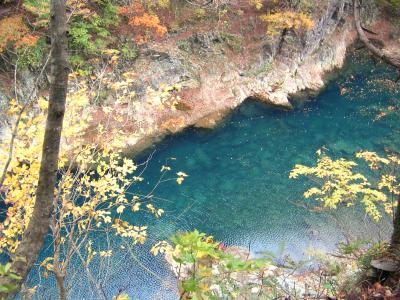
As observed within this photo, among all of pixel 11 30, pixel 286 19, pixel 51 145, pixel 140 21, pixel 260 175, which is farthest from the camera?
pixel 286 19

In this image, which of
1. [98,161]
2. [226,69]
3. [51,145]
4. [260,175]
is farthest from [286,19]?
[51,145]

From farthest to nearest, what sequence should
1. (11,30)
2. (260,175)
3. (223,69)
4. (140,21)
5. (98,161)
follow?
(223,69) → (140,21) → (260,175) → (11,30) → (98,161)

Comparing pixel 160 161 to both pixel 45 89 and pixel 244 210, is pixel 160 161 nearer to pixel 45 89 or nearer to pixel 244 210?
pixel 244 210

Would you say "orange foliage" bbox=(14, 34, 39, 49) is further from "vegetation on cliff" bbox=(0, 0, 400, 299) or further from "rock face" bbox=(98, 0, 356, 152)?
"rock face" bbox=(98, 0, 356, 152)

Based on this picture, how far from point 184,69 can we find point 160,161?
203 inches

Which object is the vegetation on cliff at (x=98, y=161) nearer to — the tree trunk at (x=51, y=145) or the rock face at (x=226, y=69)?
the tree trunk at (x=51, y=145)

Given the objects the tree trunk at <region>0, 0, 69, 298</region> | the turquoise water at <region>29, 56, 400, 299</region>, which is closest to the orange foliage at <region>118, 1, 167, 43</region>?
the turquoise water at <region>29, 56, 400, 299</region>

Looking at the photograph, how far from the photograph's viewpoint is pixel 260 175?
1443cm

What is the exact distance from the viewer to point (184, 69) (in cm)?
1759

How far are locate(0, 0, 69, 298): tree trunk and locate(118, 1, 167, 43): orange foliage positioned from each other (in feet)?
42.8

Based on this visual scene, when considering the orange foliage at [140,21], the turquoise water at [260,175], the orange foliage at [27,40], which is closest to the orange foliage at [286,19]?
the turquoise water at [260,175]

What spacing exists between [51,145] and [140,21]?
13413 mm

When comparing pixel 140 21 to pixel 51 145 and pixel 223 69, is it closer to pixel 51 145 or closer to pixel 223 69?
pixel 223 69

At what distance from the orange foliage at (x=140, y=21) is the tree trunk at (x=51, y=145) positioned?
513 inches
